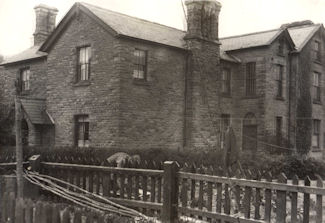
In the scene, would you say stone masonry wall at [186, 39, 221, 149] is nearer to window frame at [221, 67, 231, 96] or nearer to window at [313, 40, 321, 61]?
window frame at [221, 67, 231, 96]

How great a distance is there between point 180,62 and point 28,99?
8.41 meters

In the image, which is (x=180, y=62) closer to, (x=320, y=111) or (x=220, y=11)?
(x=220, y=11)

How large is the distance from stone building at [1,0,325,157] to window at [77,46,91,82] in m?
0.05

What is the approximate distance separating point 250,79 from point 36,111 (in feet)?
42.1

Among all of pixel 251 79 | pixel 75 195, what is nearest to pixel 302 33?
pixel 251 79

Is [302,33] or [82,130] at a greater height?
[302,33]

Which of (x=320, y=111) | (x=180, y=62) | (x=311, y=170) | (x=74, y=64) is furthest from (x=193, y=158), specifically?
(x=320, y=111)

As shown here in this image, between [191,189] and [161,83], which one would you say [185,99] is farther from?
[191,189]

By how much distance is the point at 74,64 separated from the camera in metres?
21.3

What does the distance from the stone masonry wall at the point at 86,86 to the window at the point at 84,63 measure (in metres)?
0.26

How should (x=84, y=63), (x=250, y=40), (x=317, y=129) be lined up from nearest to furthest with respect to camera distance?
1. (x=84, y=63)
2. (x=250, y=40)
3. (x=317, y=129)

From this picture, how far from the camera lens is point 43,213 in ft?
17.7

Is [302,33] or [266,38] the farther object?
[302,33]

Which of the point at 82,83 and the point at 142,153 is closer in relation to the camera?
the point at 142,153
